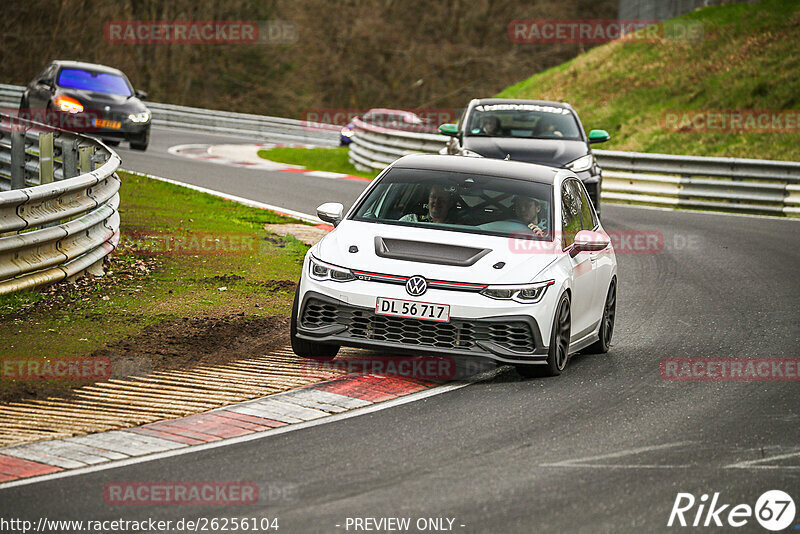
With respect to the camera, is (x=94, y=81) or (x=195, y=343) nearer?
(x=195, y=343)

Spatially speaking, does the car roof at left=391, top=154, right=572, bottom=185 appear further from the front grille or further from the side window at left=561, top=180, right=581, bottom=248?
the front grille

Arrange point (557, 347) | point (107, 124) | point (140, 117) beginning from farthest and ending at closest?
point (140, 117) < point (107, 124) < point (557, 347)

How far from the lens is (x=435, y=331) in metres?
8.09

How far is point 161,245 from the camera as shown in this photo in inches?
520

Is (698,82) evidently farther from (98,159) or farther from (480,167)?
(480,167)

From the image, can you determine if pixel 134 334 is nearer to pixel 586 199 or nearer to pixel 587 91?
pixel 586 199

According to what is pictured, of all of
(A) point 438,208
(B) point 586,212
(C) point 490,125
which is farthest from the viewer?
(C) point 490,125

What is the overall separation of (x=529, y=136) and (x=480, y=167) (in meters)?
8.00

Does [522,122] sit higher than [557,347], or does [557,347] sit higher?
[522,122]

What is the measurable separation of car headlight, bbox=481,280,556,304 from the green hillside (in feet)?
71.7

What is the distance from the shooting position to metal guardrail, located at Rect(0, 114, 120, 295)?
9.64 metres

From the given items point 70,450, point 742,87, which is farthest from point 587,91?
point 70,450

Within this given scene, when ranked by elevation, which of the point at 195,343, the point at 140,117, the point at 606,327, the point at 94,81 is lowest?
the point at 140,117

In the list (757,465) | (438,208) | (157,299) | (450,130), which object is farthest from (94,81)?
(757,465)
